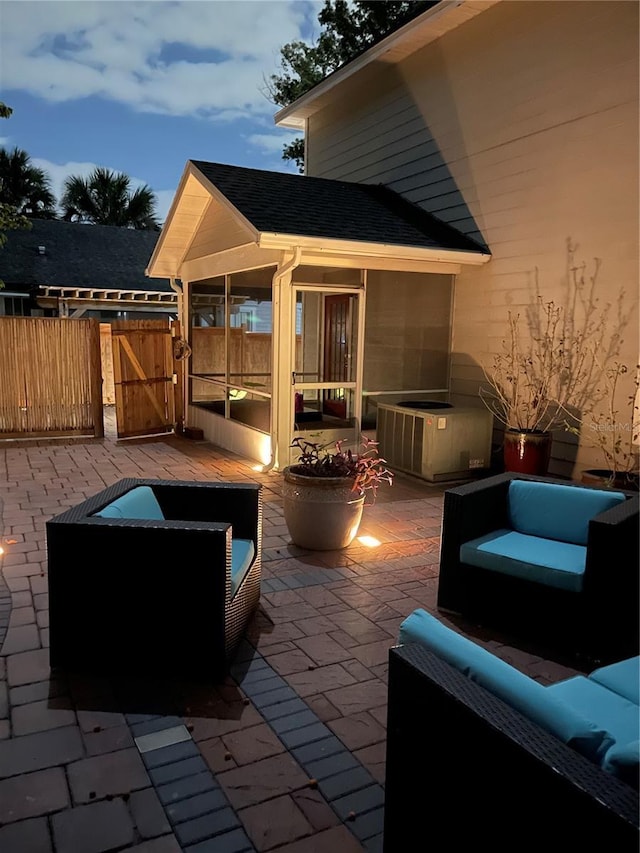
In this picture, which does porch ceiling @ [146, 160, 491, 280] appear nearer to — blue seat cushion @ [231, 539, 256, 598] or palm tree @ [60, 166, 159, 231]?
blue seat cushion @ [231, 539, 256, 598]

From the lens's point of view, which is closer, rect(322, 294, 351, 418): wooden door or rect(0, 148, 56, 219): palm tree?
rect(322, 294, 351, 418): wooden door

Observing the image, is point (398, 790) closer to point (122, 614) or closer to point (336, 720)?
point (336, 720)

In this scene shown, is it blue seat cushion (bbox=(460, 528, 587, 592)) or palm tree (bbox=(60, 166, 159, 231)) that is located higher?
palm tree (bbox=(60, 166, 159, 231))

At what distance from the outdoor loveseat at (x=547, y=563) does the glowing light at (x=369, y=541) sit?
112cm

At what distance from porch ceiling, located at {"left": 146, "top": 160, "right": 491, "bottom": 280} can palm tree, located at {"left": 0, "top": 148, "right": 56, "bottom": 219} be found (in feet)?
64.0

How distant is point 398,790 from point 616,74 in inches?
257

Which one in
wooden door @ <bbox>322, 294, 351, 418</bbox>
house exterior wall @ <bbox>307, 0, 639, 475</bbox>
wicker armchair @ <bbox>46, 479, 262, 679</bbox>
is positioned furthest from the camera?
wooden door @ <bbox>322, 294, 351, 418</bbox>

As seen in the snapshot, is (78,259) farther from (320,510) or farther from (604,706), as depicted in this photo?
(604,706)

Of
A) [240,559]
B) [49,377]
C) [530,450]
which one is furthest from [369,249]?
[49,377]

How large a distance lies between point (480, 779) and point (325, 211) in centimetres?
684

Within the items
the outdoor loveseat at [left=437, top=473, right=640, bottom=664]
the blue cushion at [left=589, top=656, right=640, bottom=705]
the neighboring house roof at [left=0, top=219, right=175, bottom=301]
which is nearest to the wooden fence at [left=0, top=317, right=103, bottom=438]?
the neighboring house roof at [left=0, top=219, right=175, bottom=301]

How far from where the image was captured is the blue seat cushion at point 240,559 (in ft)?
10.0

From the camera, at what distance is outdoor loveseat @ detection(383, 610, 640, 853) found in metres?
1.31

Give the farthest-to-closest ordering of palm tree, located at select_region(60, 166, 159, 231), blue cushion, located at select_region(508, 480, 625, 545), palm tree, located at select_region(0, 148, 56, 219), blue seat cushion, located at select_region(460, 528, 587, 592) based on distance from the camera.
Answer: palm tree, located at select_region(60, 166, 159, 231), palm tree, located at select_region(0, 148, 56, 219), blue cushion, located at select_region(508, 480, 625, 545), blue seat cushion, located at select_region(460, 528, 587, 592)
